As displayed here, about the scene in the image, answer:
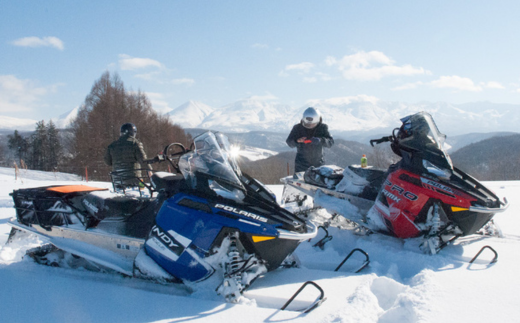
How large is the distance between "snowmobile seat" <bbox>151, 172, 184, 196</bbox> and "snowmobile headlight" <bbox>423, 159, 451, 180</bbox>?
263cm

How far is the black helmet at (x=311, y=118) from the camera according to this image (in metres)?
5.91

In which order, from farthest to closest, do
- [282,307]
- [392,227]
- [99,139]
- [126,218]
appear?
[99,139] → [392,227] → [126,218] → [282,307]

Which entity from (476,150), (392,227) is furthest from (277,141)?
(392,227)

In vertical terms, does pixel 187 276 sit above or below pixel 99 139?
below

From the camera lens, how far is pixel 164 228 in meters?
2.85

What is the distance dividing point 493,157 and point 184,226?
54.4m

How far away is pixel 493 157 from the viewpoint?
154 feet

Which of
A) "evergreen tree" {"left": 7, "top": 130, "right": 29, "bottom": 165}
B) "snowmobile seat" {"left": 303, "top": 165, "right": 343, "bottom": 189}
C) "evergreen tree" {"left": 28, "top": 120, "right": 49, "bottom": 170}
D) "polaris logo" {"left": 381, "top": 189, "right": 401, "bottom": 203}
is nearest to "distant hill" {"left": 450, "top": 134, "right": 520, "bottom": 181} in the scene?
"snowmobile seat" {"left": 303, "top": 165, "right": 343, "bottom": 189}

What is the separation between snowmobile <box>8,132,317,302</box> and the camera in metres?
2.68

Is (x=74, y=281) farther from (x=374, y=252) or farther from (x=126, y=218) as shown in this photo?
(x=374, y=252)

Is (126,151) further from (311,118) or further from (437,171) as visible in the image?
(437,171)

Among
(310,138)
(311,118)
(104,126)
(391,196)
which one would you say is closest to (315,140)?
(310,138)

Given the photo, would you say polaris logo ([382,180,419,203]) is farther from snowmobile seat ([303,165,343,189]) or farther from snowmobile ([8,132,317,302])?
snowmobile ([8,132,317,302])

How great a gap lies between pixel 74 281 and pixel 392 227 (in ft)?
10.7
